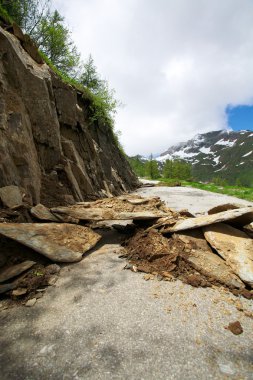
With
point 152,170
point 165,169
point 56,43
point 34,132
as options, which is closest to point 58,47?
point 56,43

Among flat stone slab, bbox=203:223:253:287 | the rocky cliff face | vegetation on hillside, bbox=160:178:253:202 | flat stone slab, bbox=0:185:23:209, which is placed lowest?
vegetation on hillside, bbox=160:178:253:202

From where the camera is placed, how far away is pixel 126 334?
371cm

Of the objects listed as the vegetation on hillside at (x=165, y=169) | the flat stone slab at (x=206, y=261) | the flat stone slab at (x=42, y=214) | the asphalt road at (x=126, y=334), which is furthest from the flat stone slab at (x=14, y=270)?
the vegetation on hillside at (x=165, y=169)

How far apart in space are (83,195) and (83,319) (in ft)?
35.1

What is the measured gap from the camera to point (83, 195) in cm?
1438

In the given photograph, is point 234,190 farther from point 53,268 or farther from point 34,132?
point 53,268

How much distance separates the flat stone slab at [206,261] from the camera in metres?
5.23

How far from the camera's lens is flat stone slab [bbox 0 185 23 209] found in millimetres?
6926

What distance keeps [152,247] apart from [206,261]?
1511mm

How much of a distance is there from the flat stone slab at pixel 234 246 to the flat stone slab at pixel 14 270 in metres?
4.82

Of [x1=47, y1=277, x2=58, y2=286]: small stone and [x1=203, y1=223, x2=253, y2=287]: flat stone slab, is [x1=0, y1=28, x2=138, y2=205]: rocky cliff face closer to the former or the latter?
[x1=47, y1=277, x2=58, y2=286]: small stone

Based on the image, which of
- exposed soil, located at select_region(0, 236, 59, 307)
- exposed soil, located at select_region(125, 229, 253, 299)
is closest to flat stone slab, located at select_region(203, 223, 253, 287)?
exposed soil, located at select_region(125, 229, 253, 299)

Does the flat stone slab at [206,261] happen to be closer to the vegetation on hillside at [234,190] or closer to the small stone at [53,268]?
→ the small stone at [53,268]

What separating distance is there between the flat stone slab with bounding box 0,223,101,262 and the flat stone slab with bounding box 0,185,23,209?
1.14 meters
